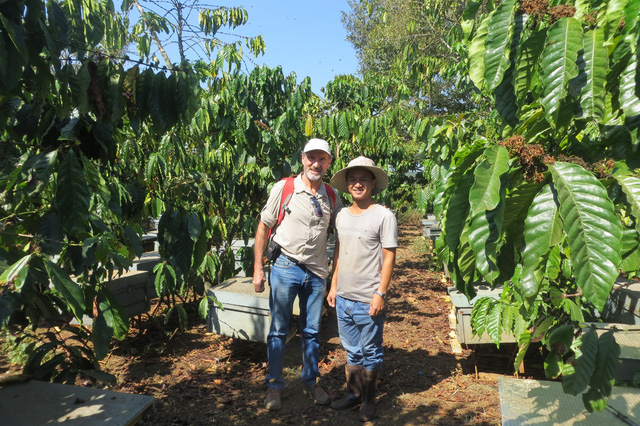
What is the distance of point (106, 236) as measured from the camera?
2.21 m

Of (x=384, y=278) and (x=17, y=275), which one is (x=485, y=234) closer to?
(x=17, y=275)

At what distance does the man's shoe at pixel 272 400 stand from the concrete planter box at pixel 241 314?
22.5 inches

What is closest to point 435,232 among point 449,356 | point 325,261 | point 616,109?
point 449,356

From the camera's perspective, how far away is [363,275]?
2.79 metres

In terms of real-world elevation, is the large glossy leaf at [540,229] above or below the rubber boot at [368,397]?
above

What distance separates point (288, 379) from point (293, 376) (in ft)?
0.21

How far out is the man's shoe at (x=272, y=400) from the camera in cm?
296

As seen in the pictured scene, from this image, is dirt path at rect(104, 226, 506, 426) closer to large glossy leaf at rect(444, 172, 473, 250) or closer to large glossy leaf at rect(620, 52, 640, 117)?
large glossy leaf at rect(444, 172, 473, 250)

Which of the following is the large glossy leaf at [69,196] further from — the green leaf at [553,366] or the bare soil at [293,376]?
the green leaf at [553,366]

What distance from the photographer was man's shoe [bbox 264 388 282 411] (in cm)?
296

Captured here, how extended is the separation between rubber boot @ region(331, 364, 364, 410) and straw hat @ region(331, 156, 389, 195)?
1179mm

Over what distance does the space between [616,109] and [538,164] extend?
28cm

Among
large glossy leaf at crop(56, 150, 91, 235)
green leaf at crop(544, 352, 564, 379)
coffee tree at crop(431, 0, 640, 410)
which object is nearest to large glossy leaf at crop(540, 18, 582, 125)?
coffee tree at crop(431, 0, 640, 410)

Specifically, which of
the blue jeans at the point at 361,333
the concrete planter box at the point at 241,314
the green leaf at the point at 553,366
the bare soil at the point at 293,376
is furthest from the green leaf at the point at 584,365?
the concrete planter box at the point at 241,314
